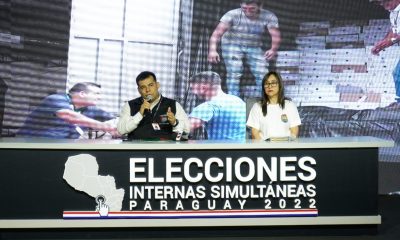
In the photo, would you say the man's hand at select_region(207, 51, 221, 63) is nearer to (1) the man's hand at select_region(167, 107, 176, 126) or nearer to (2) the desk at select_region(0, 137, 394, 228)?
(1) the man's hand at select_region(167, 107, 176, 126)

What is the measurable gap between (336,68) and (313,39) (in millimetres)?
424

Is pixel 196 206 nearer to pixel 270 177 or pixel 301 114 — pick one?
pixel 270 177

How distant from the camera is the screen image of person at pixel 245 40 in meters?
6.71

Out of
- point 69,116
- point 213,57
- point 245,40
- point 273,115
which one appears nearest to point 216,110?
point 213,57

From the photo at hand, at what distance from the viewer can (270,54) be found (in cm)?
672

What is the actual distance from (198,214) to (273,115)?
3.57 feet

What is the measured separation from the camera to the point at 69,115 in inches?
261

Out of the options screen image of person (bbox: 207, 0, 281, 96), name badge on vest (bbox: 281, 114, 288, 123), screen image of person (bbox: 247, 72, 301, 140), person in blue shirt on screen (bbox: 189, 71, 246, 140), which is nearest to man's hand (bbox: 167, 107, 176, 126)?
screen image of person (bbox: 247, 72, 301, 140)

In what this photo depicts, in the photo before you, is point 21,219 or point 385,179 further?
point 385,179

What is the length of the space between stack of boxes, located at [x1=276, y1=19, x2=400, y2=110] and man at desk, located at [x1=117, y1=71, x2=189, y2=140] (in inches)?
89.2

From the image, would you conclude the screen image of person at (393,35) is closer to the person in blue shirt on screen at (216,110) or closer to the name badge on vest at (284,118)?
the person in blue shirt on screen at (216,110)

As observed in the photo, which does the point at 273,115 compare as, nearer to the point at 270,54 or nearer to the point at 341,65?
the point at 270,54

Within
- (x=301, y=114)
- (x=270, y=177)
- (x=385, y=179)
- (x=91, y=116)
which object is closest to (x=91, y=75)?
(x=91, y=116)

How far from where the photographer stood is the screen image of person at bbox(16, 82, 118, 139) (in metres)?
6.55
